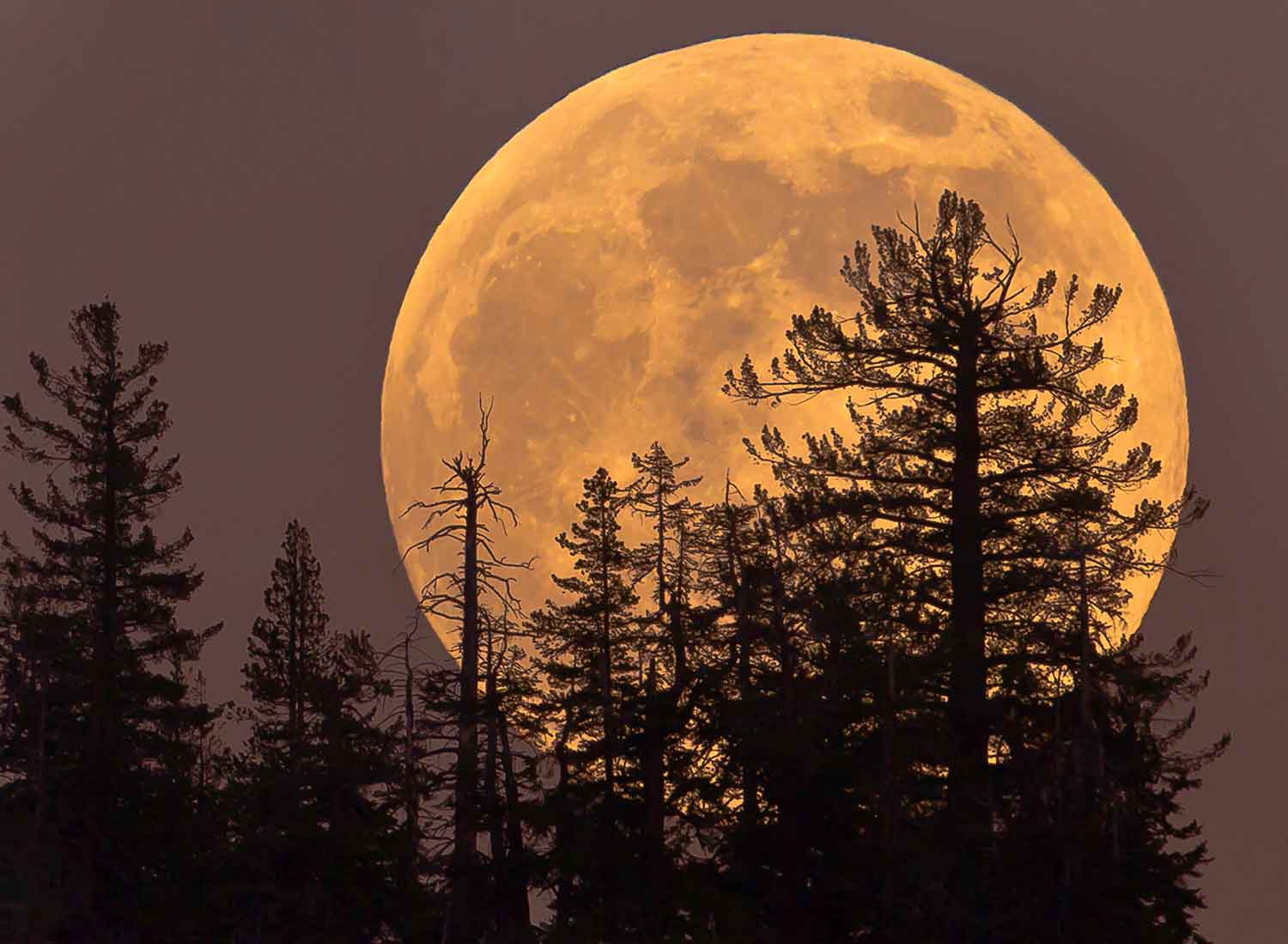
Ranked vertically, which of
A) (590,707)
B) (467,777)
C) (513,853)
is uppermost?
(590,707)

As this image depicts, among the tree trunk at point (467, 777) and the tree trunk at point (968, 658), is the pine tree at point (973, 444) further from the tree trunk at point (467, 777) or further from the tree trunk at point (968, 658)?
the tree trunk at point (467, 777)

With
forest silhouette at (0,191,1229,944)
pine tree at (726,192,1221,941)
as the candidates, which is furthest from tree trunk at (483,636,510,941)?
pine tree at (726,192,1221,941)

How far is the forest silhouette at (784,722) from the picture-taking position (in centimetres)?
3044

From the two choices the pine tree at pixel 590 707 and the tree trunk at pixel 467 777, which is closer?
the pine tree at pixel 590 707

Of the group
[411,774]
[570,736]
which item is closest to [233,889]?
[411,774]

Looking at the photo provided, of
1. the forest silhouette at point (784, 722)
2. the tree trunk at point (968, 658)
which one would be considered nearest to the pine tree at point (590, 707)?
the forest silhouette at point (784, 722)

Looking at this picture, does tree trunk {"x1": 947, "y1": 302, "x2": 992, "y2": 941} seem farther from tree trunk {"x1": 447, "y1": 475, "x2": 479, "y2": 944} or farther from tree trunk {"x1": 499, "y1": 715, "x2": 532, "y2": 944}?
tree trunk {"x1": 447, "y1": 475, "x2": 479, "y2": 944}

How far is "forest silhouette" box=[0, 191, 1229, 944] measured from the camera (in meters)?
30.4

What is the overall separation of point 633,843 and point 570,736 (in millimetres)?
4492

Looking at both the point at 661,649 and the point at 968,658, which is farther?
the point at 661,649

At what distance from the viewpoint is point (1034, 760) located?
29.1 metres

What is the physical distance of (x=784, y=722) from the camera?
3222cm

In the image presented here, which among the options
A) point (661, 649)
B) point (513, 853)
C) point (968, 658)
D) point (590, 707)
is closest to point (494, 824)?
A: point (513, 853)

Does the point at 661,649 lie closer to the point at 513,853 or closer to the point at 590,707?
the point at 590,707
